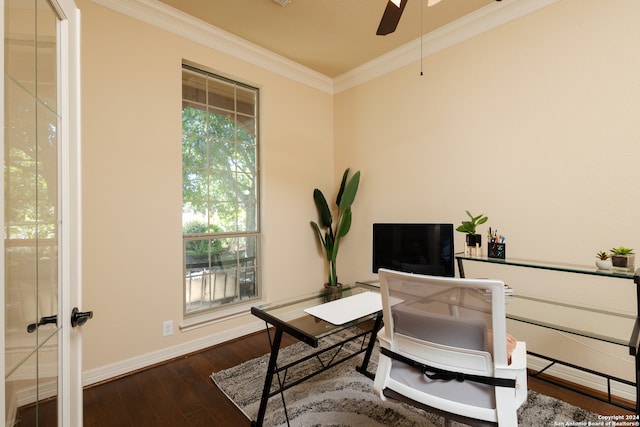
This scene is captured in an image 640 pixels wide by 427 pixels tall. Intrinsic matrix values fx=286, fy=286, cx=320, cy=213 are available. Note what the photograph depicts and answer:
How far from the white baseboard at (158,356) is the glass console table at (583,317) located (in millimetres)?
2272

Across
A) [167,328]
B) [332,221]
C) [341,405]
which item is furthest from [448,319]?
[332,221]

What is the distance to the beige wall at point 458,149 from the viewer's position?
1941 millimetres

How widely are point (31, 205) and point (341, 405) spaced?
74.5 inches

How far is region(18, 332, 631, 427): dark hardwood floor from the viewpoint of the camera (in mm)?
1755

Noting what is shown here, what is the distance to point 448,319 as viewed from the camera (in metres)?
1.12

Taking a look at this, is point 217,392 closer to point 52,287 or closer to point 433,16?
point 52,287

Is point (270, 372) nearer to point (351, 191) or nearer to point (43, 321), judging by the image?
point (43, 321)

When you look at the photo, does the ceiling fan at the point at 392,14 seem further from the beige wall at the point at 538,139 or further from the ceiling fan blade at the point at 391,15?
the beige wall at the point at 538,139

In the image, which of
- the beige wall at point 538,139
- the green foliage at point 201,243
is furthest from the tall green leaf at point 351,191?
the green foliage at point 201,243

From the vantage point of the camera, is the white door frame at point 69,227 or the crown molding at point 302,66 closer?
the white door frame at point 69,227

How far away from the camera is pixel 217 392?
2021 mm

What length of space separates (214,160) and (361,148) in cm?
170

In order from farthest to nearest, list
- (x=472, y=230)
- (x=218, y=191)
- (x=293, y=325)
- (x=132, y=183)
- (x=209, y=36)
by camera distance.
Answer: (x=218, y=191) → (x=209, y=36) → (x=132, y=183) → (x=472, y=230) → (x=293, y=325)

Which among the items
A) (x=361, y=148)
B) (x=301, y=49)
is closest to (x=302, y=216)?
(x=361, y=148)
